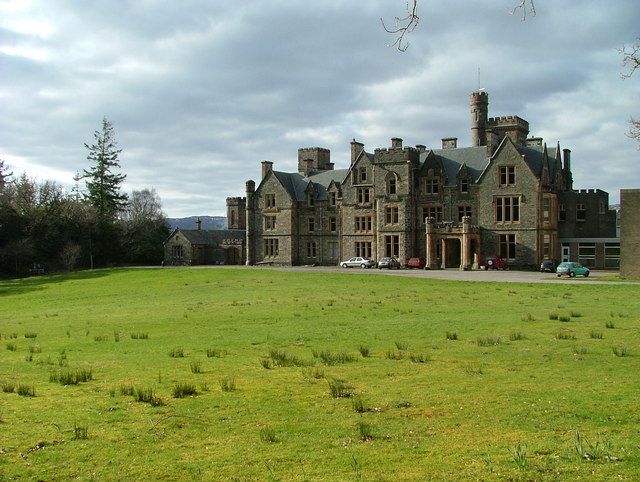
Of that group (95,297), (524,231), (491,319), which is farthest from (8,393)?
(524,231)

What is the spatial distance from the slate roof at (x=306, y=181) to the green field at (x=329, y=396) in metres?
54.6

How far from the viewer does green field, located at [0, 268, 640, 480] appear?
8500mm

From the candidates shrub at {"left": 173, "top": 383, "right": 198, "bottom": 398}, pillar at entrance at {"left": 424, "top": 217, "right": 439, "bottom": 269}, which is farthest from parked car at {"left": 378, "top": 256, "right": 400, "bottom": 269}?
shrub at {"left": 173, "top": 383, "right": 198, "bottom": 398}

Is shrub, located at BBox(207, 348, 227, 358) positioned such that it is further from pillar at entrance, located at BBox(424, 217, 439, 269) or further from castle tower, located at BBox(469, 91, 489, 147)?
castle tower, located at BBox(469, 91, 489, 147)

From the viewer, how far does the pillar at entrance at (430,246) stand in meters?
64.9

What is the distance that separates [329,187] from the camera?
7819 centimetres

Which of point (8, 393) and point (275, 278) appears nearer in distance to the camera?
point (8, 393)

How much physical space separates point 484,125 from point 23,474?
73163 millimetres

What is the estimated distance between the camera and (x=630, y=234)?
4688 cm

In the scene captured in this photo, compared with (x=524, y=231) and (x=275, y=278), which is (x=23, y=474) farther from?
(x=524, y=231)

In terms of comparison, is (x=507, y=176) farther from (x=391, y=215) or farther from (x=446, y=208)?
(x=391, y=215)

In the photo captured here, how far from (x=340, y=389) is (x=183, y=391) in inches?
113

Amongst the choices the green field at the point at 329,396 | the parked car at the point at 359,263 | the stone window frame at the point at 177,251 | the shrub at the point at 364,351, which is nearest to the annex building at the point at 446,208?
the parked car at the point at 359,263

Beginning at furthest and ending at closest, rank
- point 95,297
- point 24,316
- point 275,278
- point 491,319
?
point 275,278
point 95,297
point 24,316
point 491,319
